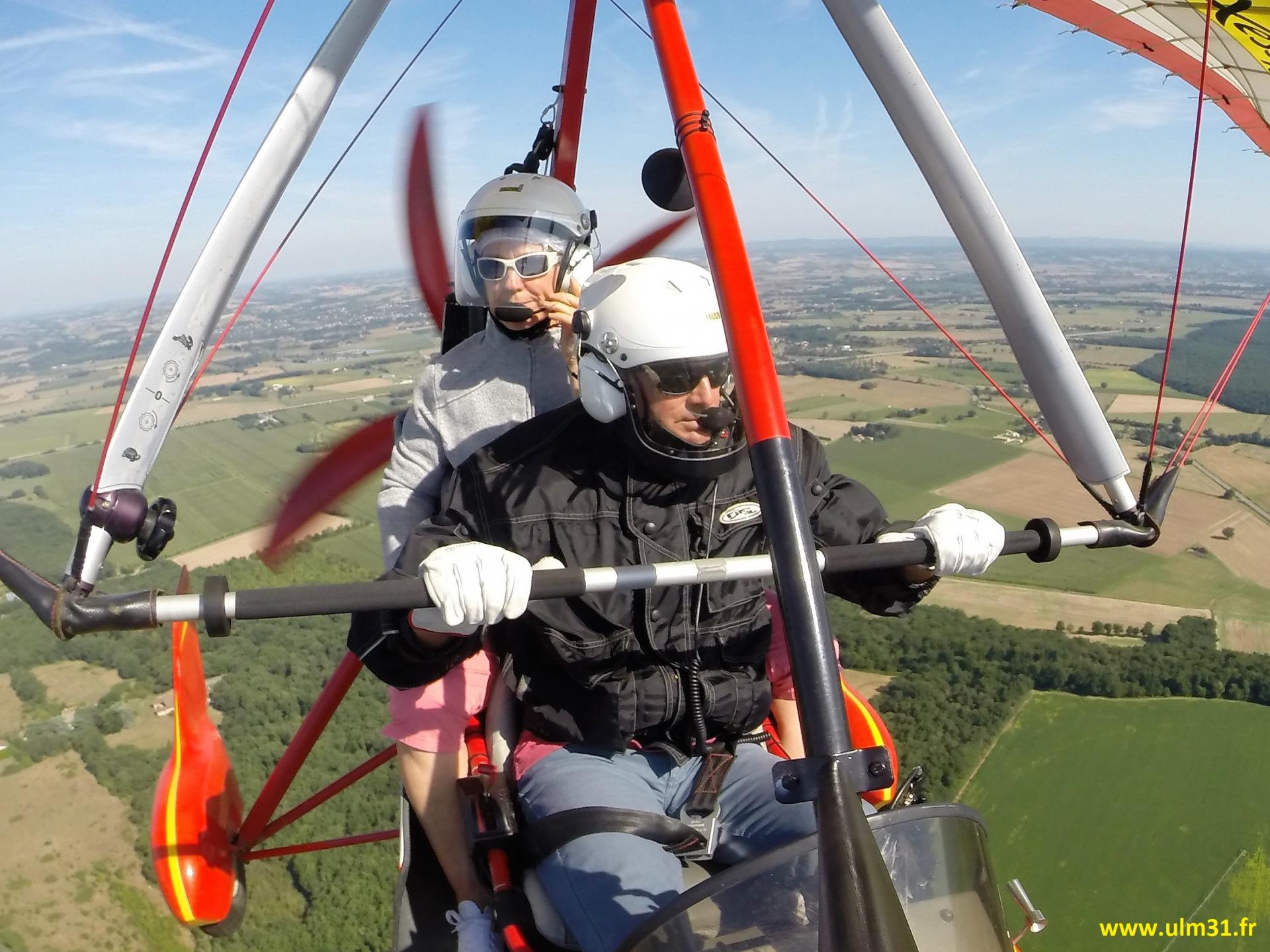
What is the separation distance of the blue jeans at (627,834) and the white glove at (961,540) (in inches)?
26.3

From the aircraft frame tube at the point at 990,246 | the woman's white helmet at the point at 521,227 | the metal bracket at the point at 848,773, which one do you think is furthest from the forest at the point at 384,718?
the metal bracket at the point at 848,773

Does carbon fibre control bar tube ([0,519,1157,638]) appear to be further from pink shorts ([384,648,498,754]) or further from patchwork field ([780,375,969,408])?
patchwork field ([780,375,969,408])

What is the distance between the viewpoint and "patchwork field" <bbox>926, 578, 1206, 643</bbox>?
22.1 metres

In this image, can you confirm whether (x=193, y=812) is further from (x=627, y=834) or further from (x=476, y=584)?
(x=476, y=584)

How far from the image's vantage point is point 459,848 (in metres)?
2.67

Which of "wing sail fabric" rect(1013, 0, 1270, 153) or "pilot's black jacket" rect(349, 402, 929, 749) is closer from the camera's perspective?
"pilot's black jacket" rect(349, 402, 929, 749)

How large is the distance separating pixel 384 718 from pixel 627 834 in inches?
870

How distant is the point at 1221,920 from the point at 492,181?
18663 millimetres

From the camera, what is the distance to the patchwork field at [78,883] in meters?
19.5

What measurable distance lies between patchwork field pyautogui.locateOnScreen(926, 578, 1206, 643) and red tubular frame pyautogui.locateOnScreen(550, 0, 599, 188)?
21.2m

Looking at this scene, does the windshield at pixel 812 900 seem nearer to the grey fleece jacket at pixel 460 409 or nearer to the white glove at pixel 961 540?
the white glove at pixel 961 540

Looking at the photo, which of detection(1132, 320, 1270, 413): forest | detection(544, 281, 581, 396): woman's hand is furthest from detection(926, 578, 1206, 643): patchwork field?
detection(544, 281, 581, 396): woman's hand

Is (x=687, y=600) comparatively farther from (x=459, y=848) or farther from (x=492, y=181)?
(x=492, y=181)

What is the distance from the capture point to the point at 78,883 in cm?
2059
